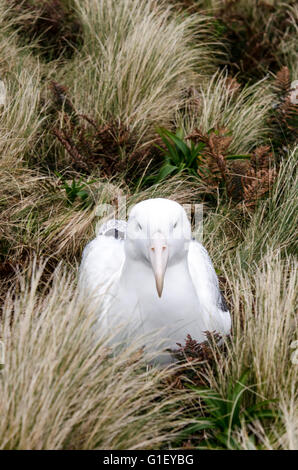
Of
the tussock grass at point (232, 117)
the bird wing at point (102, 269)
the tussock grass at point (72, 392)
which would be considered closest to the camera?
the tussock grass at point (72, 392)

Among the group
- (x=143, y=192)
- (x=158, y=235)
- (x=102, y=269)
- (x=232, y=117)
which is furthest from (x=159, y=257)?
(x=232, y=117)

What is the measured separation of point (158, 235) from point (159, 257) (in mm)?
88

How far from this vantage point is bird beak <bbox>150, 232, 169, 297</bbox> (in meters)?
2.40

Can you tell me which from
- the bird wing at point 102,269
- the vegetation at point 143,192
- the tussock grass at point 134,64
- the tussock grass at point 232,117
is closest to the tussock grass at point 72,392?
the vegetation at point 143,192

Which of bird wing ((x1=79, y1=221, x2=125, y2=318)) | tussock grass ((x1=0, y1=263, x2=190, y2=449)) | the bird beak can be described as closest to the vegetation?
tussock grass ((x1=0, y1=263, x2=190, y2=449))

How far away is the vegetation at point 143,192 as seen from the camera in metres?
2.30

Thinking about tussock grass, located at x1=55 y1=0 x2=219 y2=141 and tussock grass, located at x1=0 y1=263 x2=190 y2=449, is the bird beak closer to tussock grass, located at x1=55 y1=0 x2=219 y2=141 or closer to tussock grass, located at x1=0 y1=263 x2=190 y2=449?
tussock grass, located at x1=0 y1=263 x2=190 y2=449

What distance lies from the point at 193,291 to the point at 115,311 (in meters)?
0.36

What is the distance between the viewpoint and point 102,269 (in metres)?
3.02

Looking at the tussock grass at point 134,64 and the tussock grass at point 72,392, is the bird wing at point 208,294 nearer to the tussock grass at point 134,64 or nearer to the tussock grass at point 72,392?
the tussock grass at point 72,392

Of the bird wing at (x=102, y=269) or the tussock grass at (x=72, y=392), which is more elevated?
the bird wing at (x=102, y=269)

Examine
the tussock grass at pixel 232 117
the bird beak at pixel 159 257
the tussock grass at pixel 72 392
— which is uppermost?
the tussock grass at pixel 232 117
